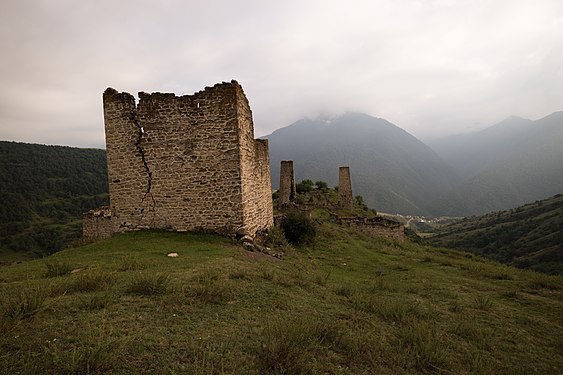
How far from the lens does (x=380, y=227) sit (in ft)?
72.2

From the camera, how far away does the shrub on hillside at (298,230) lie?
1448 cm

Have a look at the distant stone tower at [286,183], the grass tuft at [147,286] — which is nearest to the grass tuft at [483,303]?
the grass tuft at [147,286]

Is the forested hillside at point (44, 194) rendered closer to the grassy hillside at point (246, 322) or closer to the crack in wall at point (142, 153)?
the crack in wall at point (142, 153)

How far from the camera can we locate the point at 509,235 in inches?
1850

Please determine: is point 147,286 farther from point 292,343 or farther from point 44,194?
point 44,194

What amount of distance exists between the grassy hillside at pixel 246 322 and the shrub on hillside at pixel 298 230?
5.63 metres

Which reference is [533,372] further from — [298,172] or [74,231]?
[298,172]

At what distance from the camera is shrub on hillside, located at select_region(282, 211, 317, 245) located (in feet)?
A: 47.5

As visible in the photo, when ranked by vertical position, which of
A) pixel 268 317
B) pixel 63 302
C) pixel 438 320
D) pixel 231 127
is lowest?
pixel 438 320

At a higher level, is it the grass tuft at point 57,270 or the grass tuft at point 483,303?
the grass tuft at point 57,270

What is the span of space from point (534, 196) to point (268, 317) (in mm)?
158374

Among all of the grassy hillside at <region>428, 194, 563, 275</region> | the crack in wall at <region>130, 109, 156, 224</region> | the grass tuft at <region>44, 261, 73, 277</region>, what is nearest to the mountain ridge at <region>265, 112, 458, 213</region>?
the grassy hillside at <region>428, 194, 563, 275</region>

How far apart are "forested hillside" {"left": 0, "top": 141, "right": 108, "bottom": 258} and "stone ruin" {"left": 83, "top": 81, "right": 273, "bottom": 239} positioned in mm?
66053

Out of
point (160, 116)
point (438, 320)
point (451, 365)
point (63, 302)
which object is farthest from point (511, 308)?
point (160, 116)
